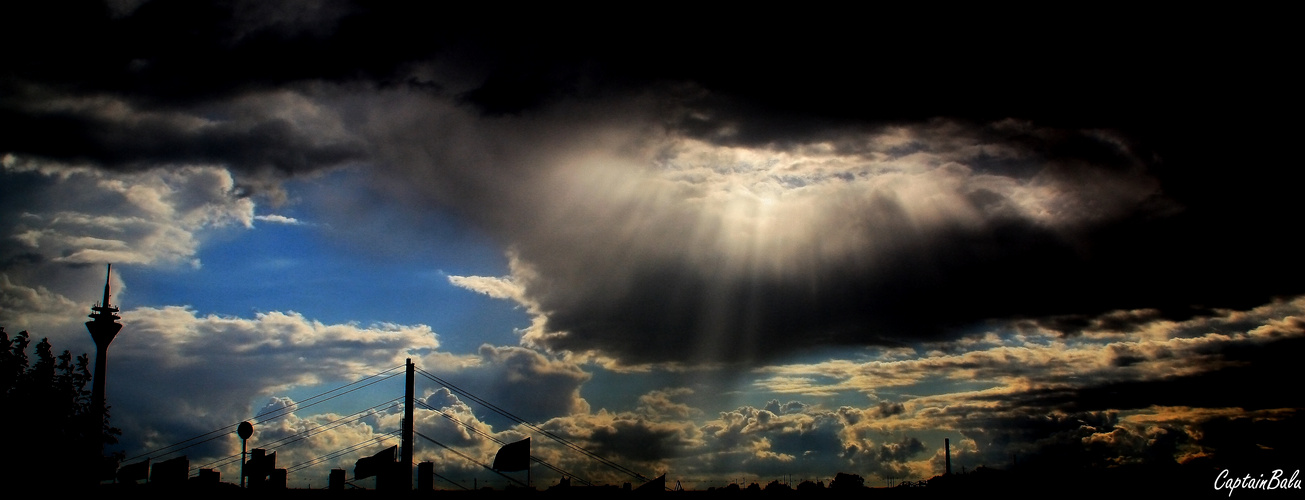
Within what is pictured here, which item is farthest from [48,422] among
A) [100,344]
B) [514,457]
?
[514,457]

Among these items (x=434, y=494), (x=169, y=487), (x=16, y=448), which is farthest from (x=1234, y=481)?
(x=16, y=448)

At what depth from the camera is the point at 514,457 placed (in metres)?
65.6

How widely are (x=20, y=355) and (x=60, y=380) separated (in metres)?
4.49

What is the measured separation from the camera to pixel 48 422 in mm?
84562

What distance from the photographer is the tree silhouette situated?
8138 centimetres

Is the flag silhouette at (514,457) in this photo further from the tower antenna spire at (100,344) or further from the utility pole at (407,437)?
the tower antenna spire at (100,344)

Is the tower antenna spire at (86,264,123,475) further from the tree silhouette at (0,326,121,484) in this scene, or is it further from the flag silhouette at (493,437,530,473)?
the flag silhouette at (493,437,530,473)

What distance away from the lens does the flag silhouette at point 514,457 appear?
6531 centimetres

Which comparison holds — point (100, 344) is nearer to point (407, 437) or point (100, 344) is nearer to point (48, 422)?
point (48, 422)

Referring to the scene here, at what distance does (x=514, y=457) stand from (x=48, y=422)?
48.0m

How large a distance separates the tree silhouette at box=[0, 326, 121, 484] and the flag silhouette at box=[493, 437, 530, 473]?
3776 cm

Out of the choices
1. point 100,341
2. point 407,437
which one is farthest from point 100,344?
point 407,437

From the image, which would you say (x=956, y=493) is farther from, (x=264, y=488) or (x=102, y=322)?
(x=102, y=322)

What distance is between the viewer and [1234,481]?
59.1 meters
